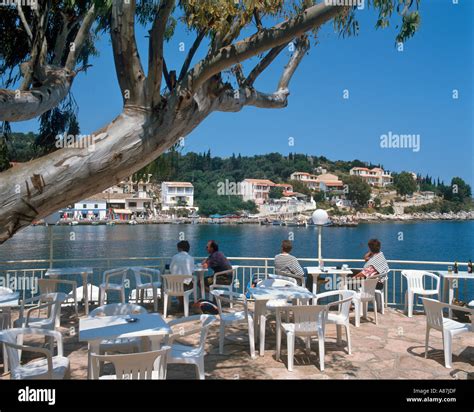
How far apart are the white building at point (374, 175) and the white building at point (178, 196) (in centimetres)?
5226

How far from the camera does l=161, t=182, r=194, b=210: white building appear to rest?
93375 millimetres

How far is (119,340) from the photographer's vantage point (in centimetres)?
412

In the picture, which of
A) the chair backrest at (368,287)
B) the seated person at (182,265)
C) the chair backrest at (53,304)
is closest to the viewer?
the chair backrest at (53,304)

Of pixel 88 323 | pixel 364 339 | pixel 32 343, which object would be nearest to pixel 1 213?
pixel 88 323

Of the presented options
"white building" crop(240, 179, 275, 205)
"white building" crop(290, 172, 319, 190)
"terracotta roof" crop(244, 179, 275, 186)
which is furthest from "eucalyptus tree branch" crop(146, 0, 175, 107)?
"white building" crop(290, 172, 319, 190)

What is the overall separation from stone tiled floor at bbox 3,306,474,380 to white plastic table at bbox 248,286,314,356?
0.29 m

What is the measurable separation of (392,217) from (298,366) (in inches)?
3931

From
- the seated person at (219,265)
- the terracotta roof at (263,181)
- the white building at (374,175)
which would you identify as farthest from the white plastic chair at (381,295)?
the white building at (374,175)

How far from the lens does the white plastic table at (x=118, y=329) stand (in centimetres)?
338

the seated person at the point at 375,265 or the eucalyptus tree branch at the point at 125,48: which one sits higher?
the eucalyptus tree branch at the point at 125,48

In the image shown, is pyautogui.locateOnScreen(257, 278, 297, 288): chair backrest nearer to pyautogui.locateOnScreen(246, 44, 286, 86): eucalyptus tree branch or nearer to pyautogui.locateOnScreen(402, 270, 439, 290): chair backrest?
pyautogui.locateOnScreen(402, 270, 439, 290): chair backrest

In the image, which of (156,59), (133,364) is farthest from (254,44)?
(133,364)

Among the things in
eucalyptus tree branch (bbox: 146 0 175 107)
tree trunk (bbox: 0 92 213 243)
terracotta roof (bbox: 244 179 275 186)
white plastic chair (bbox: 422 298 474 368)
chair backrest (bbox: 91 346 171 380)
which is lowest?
white plastic chair (bbox: 422 298 474 368)

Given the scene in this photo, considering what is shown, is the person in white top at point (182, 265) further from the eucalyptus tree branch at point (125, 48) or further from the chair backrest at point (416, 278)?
the eucalyptus tree branch at point (125, 48)
